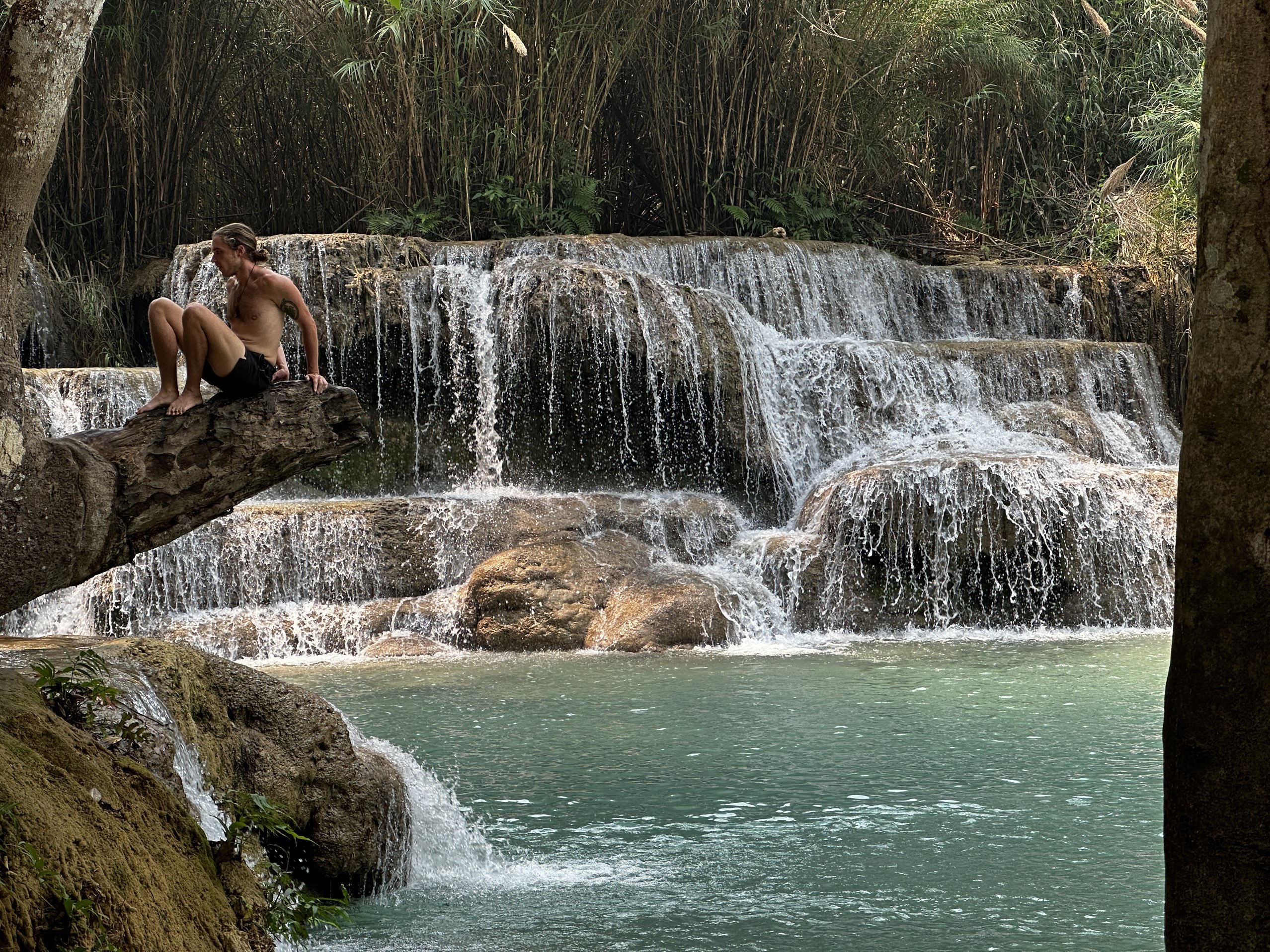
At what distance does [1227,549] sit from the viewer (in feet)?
7.57

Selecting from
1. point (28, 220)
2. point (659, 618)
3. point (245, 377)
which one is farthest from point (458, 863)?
point (659, 618)

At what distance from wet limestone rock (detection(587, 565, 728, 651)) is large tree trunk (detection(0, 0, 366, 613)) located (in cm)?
604

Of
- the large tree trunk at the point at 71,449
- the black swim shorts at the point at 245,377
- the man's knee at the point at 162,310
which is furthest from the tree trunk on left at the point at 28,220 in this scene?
the man's knee at the point at 162,310

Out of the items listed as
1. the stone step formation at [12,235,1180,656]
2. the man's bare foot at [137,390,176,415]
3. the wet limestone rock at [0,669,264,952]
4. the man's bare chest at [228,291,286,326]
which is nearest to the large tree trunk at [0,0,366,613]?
the man's bare foot at [137,390,176,415]

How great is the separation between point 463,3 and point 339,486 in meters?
5.23

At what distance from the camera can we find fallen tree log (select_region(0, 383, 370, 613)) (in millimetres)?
3203

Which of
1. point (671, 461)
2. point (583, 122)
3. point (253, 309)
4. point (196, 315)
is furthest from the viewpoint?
point (583, 122)

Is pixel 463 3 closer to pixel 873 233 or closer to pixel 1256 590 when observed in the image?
pixel 873 233

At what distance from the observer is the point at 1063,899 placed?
4504mm

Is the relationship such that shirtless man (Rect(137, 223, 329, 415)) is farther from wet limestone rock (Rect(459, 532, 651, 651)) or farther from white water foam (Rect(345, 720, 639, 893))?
wet limestone rock (Rect(459, 532, 651, 651))

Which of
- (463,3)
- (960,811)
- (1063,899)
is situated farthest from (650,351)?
(1063,899)

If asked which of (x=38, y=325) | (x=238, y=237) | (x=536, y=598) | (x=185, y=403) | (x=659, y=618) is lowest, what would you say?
(x=659, y=618)

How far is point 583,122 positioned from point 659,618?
774cm

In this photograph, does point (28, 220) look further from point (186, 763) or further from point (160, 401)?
point (186, 763)
